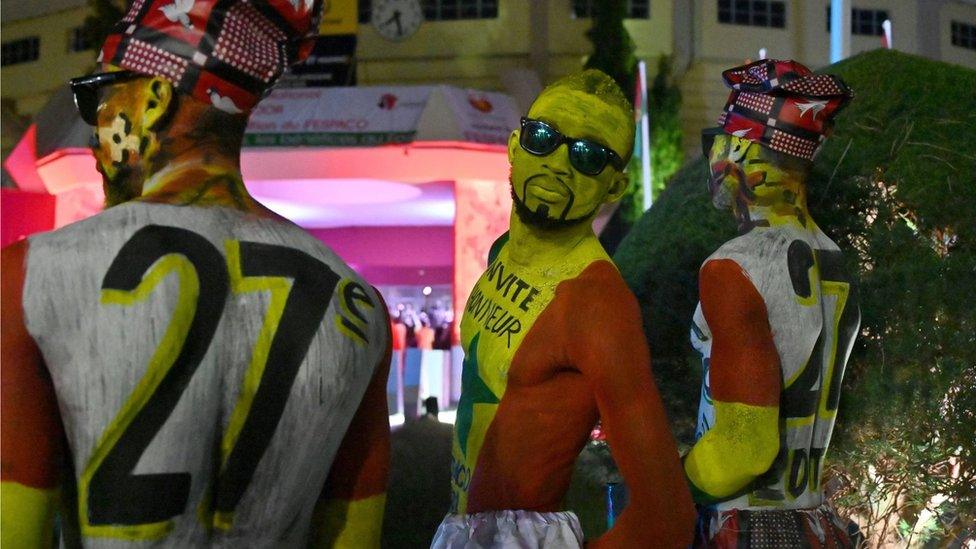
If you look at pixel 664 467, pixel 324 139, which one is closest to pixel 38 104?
pixel 324 139

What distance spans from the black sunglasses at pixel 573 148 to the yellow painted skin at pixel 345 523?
1049 millimetres

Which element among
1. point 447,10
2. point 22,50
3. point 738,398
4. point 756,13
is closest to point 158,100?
point 738,398

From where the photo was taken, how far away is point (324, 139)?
12.5m

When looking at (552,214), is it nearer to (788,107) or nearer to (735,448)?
(735,448)

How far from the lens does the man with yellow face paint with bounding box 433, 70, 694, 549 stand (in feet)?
6.73

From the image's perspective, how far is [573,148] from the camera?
2.43 metres

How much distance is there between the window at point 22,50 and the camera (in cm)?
1783

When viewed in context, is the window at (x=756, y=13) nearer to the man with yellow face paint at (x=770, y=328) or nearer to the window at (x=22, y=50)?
the window at (x=22, y=50)

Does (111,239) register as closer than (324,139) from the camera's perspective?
Yes

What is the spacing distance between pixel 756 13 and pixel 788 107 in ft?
53.8

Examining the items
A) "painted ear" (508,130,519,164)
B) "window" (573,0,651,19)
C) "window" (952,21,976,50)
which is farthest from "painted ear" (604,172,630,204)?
"window" (952,21,976,50)

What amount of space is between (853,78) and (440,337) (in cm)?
1111

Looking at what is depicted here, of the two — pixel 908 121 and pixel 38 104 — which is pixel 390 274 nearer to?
pixel 38 104

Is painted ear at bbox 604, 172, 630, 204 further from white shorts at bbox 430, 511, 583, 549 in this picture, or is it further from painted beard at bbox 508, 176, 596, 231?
white shorts at bbox 430, 511, 583, 549
